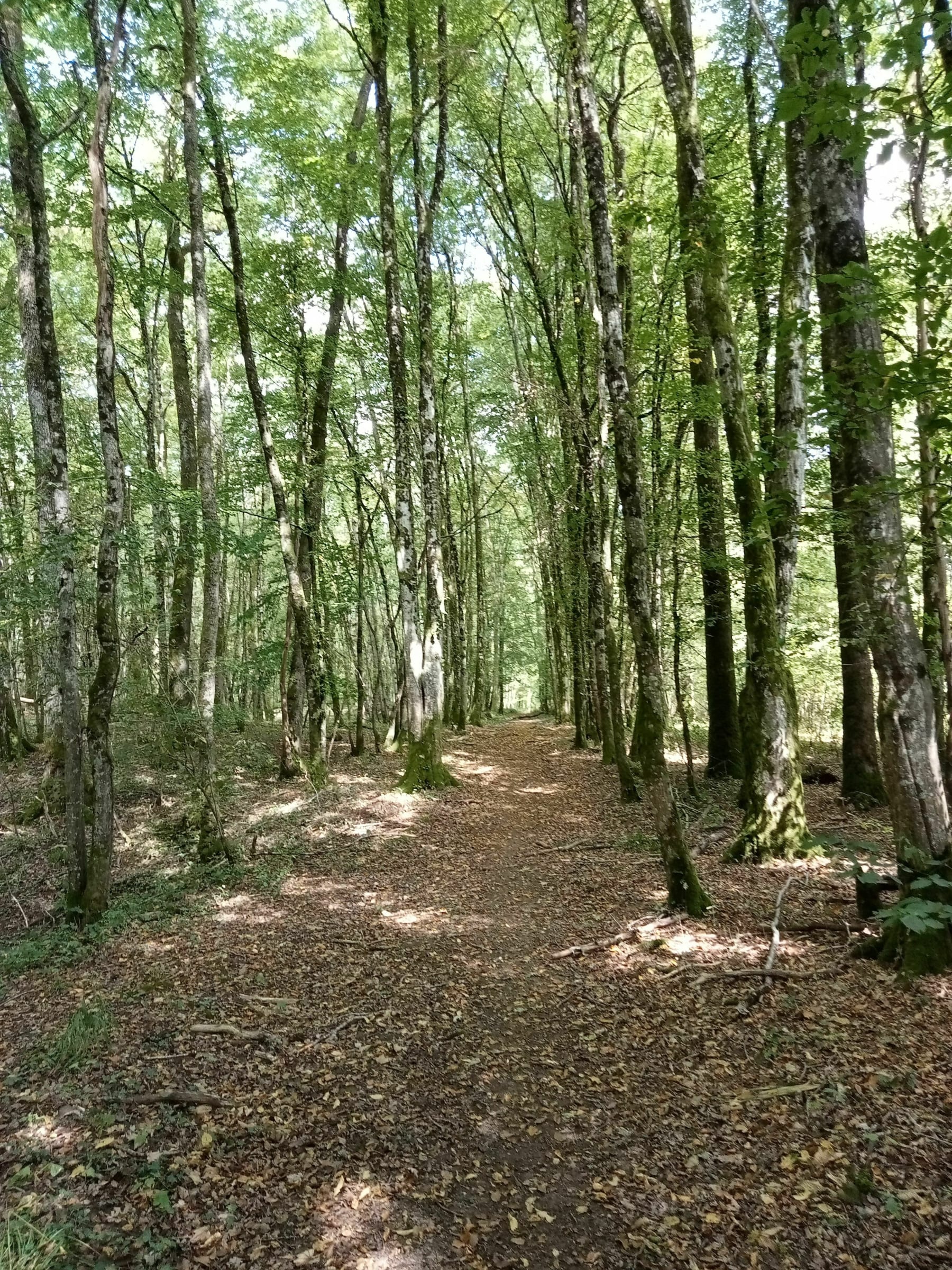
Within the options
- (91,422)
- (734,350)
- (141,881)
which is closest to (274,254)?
(91,422)

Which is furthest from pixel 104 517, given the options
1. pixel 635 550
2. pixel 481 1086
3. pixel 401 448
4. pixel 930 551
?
pixel 930 551

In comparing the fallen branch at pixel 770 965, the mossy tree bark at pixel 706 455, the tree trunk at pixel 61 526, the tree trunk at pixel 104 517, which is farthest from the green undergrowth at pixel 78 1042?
the mossy tree bark at pixel 706 455

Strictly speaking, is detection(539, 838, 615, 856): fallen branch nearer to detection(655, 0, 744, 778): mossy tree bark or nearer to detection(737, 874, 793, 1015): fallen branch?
detection(655, 0, 744, 778): mossy tree bark

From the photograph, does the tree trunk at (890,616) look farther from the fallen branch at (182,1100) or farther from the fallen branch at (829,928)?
the fallen branch at (182,1100)

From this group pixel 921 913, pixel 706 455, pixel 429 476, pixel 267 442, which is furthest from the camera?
pixel 429 476

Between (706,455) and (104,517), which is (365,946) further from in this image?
(706,455)

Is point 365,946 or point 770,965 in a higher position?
point 770,965

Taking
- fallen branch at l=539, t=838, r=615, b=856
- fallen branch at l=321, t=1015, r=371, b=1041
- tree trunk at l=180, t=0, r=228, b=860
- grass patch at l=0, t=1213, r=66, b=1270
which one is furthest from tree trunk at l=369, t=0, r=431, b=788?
grass patch at l=0, t=1213, r=66, b=1270

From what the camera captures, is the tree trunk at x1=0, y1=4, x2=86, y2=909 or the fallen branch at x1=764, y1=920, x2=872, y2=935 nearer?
the fallen branch at x1=764, y1=920, x2=872, y2=935

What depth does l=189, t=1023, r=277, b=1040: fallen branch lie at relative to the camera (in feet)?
17.4

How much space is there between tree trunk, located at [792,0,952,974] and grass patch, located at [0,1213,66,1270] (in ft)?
17.0

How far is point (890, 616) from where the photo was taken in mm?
4738

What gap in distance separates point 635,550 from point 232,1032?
210 inches

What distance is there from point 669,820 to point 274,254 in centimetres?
1459
